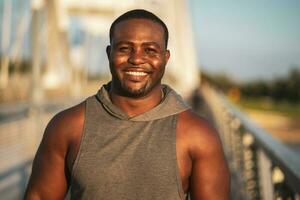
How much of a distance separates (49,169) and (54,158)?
53 mm

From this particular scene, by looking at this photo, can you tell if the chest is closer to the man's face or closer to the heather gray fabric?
the heather gray fabric

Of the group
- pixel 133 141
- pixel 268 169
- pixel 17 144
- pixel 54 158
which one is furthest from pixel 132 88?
pixel 17 144

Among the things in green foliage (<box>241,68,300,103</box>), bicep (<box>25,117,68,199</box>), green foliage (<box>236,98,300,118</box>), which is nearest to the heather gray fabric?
bicep (<box>25,117,68,199</box>)

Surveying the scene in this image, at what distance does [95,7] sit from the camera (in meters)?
19.0

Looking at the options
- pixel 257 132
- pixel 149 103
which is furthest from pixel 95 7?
pixel 149 103

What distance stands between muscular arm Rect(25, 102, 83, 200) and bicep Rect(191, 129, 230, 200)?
480 millimetres

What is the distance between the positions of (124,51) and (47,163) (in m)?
0.54

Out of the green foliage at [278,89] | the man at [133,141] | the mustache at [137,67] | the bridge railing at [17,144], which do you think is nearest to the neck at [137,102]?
the man at [133,141]

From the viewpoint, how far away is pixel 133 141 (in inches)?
77.7

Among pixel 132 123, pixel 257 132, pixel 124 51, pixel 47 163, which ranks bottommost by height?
pixel 257 132

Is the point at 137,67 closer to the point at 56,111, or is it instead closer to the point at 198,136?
the point at 198,136

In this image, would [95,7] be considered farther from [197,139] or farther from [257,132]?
[197,139]

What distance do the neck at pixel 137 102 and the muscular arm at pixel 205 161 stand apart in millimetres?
163

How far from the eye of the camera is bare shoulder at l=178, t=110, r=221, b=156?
2006mm
